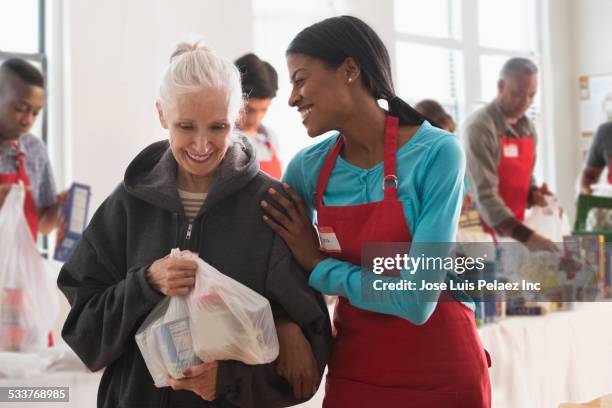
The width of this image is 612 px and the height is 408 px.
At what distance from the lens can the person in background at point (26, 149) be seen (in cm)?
296

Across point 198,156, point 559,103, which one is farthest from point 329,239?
point 559,103

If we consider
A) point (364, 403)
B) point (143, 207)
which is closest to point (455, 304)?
point (364, 403)

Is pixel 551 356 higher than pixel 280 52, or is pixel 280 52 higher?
pixel 280 52

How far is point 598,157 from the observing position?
524 cm

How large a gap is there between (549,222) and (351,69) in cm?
242

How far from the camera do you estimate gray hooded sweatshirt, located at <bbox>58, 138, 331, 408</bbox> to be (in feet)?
5.02

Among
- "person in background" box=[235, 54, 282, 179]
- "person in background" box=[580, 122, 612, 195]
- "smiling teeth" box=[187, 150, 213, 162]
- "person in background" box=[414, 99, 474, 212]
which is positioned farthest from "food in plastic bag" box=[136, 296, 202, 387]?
"person in background" box=[580, 122, 612, 195]

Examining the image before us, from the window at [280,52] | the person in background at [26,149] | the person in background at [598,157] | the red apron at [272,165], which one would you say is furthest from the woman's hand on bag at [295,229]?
the person in background at [598,157]

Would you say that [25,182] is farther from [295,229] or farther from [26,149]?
[295,229]

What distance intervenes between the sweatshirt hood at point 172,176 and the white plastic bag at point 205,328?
0.49 ft

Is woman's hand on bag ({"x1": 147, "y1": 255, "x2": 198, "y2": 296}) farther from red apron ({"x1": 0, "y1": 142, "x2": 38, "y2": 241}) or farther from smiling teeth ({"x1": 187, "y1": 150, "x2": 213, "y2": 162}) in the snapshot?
red apron ({"x1": 0, "y1": 142, "x2": 38, "y2": 241})

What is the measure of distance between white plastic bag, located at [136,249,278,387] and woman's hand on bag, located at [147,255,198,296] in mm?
11

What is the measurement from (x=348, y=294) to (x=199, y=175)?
1.31ft

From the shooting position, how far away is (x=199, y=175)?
1.62 m
